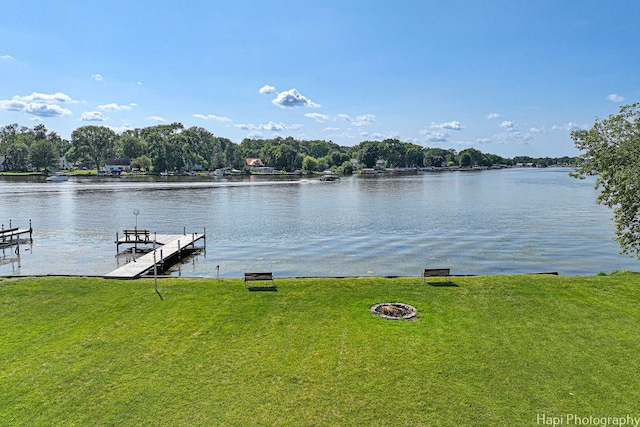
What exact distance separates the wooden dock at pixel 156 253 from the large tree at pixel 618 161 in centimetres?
2333

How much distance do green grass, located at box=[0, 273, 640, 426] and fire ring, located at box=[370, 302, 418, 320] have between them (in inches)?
17.5

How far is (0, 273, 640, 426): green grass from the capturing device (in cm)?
993

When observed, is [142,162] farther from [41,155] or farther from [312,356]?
[312,356]

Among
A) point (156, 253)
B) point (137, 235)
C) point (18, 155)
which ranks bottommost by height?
point (156, 253)

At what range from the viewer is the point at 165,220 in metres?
52.9

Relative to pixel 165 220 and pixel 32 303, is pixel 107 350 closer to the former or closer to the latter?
pixel 32 303

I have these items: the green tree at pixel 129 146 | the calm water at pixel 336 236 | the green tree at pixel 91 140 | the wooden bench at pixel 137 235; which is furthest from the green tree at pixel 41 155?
the wooden bench at pixel 137 235

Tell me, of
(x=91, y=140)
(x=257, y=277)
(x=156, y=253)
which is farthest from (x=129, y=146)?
(x=257, y=277)

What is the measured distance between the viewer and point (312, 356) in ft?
41.2

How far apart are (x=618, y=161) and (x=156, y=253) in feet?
99.3

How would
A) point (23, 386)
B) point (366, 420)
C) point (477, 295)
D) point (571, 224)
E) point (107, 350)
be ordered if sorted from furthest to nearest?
1. point (571, 224)
2. point (477, 295)
3. point (107, 350)
4. point (23, 386)
5. point (366, 420)

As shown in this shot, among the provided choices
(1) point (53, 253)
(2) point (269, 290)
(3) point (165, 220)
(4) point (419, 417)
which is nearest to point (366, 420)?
(4) point (419, 417)

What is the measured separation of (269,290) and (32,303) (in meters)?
9.57

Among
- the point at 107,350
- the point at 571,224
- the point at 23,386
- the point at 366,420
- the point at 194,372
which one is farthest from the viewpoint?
the point at 571,224
